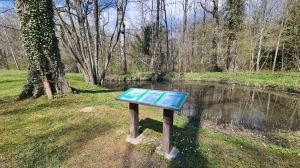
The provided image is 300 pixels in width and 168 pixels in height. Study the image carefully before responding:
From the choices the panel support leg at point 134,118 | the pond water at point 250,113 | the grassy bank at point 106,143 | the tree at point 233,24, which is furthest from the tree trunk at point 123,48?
the panel support leg at point 134,118

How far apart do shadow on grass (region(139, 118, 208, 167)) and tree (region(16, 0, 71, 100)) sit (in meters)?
3.33

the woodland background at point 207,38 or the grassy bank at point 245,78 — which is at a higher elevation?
the woodland background at point 207,38

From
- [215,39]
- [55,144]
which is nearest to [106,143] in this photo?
[55,144]

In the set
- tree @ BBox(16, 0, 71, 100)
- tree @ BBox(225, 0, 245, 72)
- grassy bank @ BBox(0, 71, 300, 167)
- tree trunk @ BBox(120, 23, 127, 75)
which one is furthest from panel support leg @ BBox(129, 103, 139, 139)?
tree @ BBox(225, 0, 245, 72)

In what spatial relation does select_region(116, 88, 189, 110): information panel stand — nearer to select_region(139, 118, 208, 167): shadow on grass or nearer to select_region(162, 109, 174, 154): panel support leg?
select_region(162, 109, 174, 154): panel support leg

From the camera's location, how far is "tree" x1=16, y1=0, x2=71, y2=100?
13.7 feet

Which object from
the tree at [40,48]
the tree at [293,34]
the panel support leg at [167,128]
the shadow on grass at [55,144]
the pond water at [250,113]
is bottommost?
the pond water at [250,113]

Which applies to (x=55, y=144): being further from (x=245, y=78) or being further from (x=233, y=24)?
(x=233, y=24)

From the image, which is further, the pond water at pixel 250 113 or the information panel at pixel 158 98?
the pond water at pixel 250 113

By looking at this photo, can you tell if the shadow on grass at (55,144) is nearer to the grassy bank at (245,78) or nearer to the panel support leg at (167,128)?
the panel support leg at (167,128)

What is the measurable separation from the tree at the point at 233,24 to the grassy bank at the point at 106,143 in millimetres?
13588

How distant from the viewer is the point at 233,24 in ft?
54.6

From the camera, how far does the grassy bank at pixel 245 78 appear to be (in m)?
10.0

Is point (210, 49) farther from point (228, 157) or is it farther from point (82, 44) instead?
point (228, 157)
